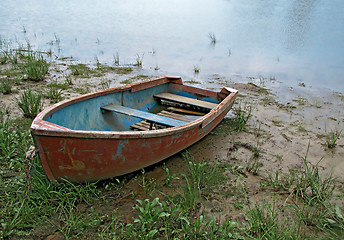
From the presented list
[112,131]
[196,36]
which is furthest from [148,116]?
[196,36]

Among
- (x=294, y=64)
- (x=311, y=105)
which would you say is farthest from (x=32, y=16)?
(x=311, y=105)

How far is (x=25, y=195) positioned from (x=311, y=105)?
5.66 metres

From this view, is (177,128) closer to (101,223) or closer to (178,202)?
(178,202)

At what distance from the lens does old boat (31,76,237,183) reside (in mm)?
2578

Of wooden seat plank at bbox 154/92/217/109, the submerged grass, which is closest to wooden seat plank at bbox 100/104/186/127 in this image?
the submerged grass

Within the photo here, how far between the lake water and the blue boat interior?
3.28m

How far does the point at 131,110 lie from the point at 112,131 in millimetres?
762

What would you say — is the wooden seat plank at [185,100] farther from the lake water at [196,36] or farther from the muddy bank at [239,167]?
the lake water at [196,36]

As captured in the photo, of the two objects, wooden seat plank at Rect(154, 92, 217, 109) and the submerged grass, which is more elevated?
wooden seat plank at Rect(154, 92, 217, 109)

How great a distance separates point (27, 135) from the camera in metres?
3.70

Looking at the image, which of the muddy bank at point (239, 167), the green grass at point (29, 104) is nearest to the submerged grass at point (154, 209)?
the muddy bank at point (239, 167)

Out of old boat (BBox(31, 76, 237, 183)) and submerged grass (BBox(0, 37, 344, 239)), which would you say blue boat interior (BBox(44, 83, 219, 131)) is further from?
submerged grass (BBox(0, 37, 344, 239))

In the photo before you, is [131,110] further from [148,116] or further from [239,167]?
[239,167]

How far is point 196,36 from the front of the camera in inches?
539
